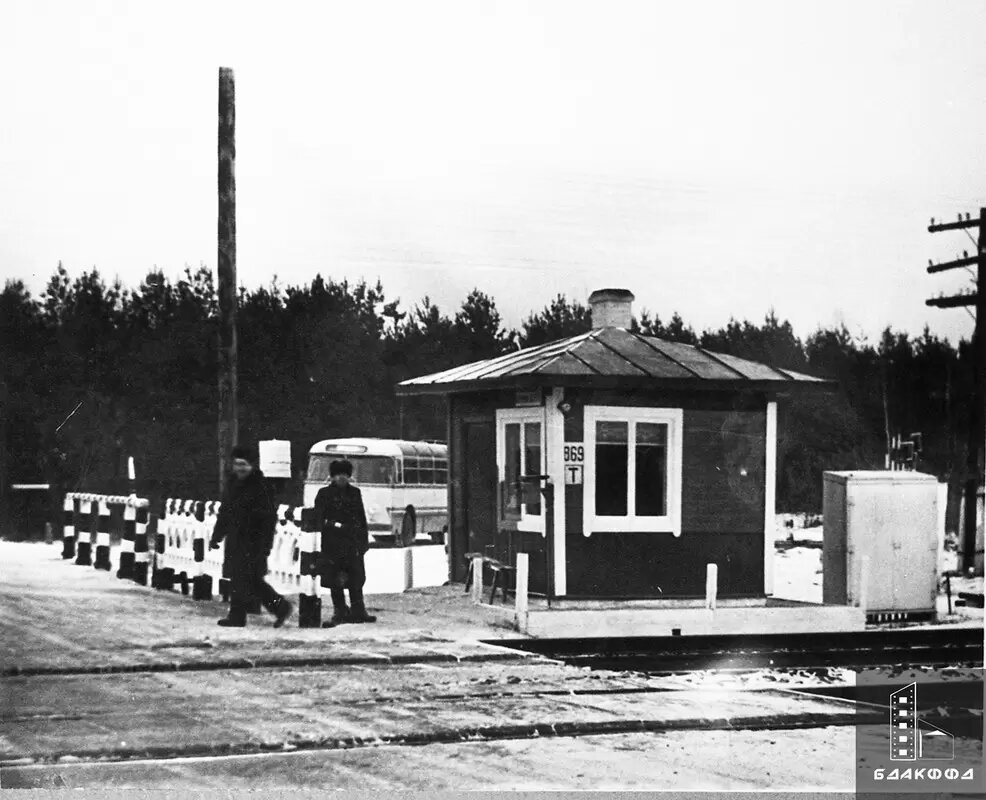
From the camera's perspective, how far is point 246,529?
9.59 meters

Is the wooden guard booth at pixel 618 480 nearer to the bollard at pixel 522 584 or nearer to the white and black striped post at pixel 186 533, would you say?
the bollard at pixel 522 584

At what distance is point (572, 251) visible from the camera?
28.9 feet

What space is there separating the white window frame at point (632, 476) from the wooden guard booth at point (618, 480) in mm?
11

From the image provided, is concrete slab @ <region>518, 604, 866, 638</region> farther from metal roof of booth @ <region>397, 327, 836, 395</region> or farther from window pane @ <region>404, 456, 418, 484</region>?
metal roof of booth @ <region>397, 327, 836, 395</region>

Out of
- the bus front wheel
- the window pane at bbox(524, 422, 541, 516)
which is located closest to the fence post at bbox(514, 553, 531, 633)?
the window pane at bbox(524, 422, 541, 516)

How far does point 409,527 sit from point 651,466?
2.29m

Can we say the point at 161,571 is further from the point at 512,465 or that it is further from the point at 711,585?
the point at 711,585

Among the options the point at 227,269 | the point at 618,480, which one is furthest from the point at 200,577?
the point at 618,480

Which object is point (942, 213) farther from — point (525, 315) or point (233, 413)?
point (233, 413)

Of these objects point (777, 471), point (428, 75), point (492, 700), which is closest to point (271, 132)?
point (428, 75)

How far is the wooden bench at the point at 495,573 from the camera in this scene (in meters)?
12.1

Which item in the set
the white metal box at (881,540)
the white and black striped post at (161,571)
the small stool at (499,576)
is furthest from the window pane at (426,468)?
Answer: the white metal box at (881,540)

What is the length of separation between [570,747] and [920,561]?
11.0 feet

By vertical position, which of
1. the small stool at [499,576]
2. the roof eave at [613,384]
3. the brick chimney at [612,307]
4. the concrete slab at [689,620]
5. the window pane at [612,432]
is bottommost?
the concrete slab at [689,620]
